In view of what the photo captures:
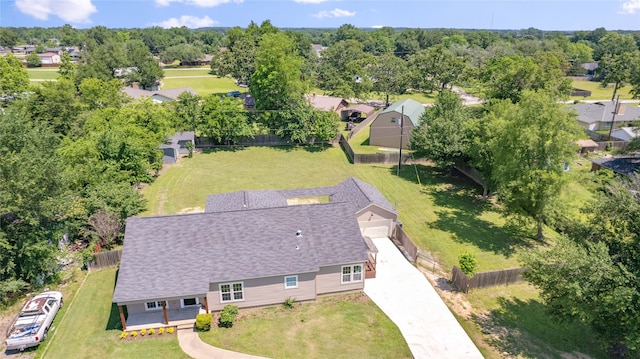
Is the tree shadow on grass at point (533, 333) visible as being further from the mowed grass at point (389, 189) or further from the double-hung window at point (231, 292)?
the double-hung window at point (231, 292)

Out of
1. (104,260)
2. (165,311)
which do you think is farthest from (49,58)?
(165,311)

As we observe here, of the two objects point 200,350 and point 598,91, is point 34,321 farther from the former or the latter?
point 598,91

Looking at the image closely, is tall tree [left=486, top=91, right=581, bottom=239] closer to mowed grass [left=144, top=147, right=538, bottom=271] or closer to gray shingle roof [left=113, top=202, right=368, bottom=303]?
mowed grass [left=144, top=147, right=538, bottom=271]

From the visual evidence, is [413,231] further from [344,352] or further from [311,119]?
[311,119]

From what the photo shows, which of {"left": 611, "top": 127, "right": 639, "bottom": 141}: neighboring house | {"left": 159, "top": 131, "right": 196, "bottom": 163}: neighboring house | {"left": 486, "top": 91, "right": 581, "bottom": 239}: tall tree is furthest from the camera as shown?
{"left": 611, "top": 127, "right": 639, "bottom": 141}: neighboring house

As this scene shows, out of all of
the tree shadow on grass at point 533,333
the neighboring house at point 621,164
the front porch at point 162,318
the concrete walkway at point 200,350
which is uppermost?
the neighboring house at point 621,164

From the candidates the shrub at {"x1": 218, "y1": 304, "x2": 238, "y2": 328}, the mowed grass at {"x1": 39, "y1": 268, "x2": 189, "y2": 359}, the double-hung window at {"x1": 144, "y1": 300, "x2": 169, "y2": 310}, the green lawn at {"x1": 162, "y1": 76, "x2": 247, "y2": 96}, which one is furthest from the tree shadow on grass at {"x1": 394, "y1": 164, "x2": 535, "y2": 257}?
the green lawn at {"x1": 162, "y1": 76, "x2": 247, "y2": 96}

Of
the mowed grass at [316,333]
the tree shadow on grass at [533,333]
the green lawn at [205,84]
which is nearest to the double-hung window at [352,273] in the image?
the mowed grass at [316,333]
